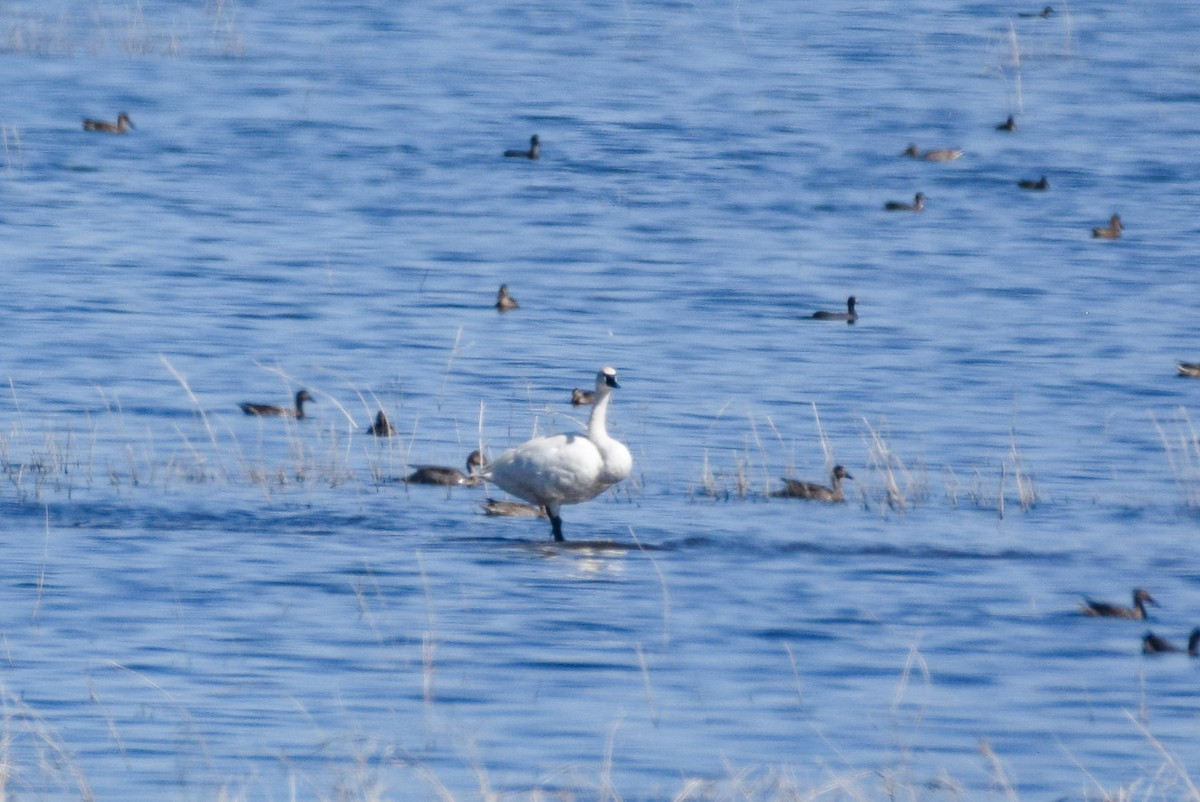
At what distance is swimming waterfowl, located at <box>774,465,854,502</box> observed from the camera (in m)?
19.7

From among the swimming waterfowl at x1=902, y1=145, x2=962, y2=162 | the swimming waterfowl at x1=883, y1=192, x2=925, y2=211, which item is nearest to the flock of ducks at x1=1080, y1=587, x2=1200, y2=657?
the swimming waterfowl at x1=883, y1=192, x2=925, y2=211

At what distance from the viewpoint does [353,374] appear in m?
26.9

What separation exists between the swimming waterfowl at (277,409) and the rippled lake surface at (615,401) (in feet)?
1.84

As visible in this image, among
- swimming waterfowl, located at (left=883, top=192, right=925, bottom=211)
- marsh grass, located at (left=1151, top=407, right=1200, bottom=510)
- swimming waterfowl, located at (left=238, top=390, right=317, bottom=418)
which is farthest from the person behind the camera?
swimming waterfowl, located at (left=883, top=192, right=925, bottom=211)

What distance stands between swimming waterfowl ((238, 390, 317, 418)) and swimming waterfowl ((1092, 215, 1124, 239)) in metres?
16.8

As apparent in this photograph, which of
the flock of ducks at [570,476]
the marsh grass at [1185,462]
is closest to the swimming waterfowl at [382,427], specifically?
the flock of ducks at [570,476]

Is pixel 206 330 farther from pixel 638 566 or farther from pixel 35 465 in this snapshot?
pixel 638 566

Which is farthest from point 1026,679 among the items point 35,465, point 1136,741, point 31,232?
point 31,232

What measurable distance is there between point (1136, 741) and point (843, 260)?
2355 cm

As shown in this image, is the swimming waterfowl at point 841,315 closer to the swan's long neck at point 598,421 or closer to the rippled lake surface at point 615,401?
the rippled lake surface at point 615,401

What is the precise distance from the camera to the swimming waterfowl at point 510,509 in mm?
19531

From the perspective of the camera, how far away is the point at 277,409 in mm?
23609

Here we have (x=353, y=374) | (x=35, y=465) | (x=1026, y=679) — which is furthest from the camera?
(x=353, y=374)

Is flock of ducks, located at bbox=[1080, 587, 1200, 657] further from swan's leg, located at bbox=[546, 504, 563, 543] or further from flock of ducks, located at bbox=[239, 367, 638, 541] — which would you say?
swan's leg, located at bbox=[546, 504, 563, 543]
